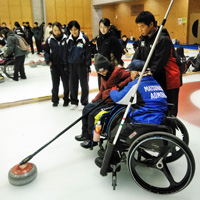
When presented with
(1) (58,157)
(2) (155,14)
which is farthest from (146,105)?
(2) (155,14)

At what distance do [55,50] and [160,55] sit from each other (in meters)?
2.18

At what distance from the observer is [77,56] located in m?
3.69

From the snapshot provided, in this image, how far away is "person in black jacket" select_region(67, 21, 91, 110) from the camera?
11.9 feet

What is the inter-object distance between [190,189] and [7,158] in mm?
1796

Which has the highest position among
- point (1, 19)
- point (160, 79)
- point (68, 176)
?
point (1, 19)

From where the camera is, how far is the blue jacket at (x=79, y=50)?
3662 mm

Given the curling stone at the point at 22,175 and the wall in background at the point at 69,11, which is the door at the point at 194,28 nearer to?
the wall in background at the point at 69,11

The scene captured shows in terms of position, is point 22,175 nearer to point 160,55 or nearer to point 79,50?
point 160,55

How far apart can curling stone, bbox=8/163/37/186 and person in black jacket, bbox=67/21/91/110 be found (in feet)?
6.26

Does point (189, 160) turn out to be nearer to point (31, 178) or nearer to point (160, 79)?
point (160, 79)

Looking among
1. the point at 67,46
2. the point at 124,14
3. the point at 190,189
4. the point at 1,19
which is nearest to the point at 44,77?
the point at 67,46

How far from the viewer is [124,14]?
18844 mm

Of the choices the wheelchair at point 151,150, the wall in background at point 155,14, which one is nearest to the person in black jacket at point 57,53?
the wheelchair at point 151,150

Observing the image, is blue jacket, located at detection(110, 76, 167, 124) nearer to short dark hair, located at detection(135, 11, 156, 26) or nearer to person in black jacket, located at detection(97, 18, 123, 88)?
short dark hair, located at detection(135, 11, 156, 26)
